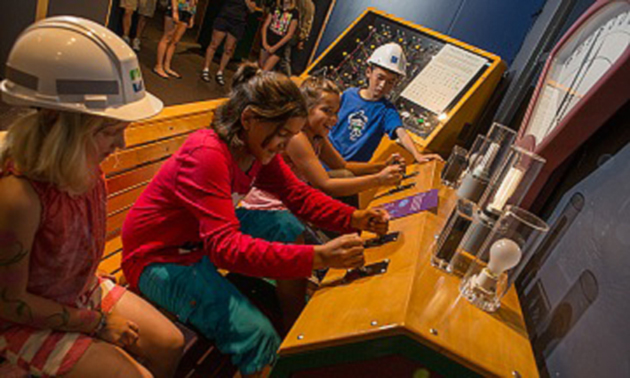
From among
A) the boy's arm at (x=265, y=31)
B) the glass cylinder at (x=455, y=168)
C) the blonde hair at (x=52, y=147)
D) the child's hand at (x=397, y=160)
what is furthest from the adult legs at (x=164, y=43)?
the blonde hair at (x=52, y=147)

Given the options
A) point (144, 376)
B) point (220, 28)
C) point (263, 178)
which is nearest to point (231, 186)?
point (263, 178)

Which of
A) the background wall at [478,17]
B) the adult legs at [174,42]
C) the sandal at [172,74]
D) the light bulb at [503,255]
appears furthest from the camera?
the sandal at [172,74]

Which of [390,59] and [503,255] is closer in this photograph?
[503,255]

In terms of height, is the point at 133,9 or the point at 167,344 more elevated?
the point at 133,9

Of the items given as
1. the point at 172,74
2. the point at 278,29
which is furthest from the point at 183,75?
the point at 278,29

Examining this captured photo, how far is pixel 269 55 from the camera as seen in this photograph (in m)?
6.42

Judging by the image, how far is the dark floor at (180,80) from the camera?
4.98 m

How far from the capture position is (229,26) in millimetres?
6195

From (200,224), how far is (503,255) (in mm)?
880

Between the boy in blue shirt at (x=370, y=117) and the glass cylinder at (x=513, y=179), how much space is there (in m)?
1.75

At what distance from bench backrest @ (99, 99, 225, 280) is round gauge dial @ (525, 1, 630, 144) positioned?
1212mm

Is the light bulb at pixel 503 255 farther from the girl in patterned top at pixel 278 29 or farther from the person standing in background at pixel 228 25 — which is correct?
the person standing in background at pixel 228 25

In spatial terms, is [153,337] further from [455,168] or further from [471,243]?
[455,168]

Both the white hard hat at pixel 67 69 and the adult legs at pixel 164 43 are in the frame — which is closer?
the white hard hat at pixel 67 69
